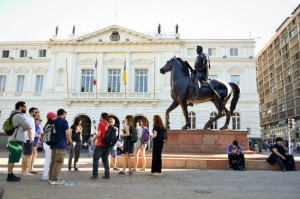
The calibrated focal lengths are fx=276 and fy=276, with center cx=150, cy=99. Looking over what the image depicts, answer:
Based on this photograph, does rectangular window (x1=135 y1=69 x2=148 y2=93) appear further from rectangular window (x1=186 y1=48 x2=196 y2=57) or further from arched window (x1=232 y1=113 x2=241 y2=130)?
arched window (x1=232 y1=113 x2=241 y2=130)

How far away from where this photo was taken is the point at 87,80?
33.6 meters

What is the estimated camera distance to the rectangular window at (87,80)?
109ft

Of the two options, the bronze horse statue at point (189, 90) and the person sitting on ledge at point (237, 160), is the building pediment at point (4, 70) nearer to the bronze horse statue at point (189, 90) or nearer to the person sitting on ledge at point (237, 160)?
the bronze horse statue at point (189, 90)

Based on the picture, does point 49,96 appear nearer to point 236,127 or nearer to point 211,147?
point 236,127

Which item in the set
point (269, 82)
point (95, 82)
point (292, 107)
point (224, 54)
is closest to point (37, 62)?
point (95, 82)

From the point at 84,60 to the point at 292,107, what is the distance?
41.8 meters

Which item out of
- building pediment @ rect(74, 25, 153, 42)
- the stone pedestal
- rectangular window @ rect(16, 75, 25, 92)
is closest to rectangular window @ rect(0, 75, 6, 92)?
rectangular window @ rect(16, 75, 25, 92)

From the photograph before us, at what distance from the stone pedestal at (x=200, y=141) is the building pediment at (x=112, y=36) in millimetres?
25132

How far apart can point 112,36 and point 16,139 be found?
29.6m

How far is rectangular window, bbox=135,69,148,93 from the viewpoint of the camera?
32.9m

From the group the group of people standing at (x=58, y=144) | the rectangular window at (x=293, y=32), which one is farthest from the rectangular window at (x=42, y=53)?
the rectangular window at (x=293, y=32)

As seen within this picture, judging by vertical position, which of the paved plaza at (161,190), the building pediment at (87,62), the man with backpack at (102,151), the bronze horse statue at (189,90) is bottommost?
the paved plaza at (161,190)

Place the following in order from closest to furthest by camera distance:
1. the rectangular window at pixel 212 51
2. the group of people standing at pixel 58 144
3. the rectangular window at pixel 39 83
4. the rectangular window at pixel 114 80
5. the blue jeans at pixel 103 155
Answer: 1. the group of people standing at pixel 58 144
2. the blue jeans at pixel 103 155
3. the rectangular window at pixel 114 80
4. the rectangular window at pixel 212 51
5. the rectangular window at pixel 39 83

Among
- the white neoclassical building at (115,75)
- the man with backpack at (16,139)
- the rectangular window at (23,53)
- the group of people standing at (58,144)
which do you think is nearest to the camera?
the group of people standing at (58,144)
